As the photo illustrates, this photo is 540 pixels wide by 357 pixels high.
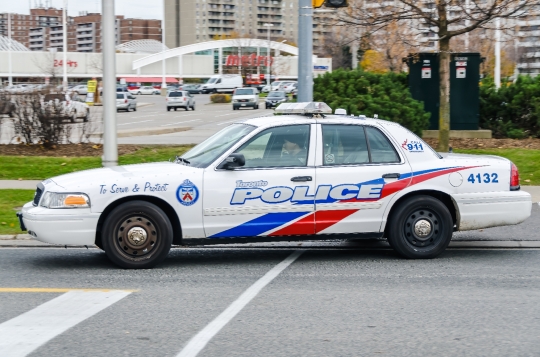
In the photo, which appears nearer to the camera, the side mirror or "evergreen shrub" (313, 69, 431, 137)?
the side mirror

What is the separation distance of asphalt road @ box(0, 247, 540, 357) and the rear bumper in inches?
17.5

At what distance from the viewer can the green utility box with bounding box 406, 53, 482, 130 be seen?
21.1 m

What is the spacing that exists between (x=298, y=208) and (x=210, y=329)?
9.31 ft

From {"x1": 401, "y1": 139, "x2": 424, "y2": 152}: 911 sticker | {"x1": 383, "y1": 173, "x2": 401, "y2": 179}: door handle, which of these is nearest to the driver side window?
{"x1": 383, "y1": 173, "x2": 401, "y2": 179}: door handle

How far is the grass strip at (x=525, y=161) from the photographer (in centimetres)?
1608

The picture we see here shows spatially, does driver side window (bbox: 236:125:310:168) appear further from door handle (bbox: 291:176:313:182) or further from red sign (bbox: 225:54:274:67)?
red sign (bbox: 225:54:274:67)

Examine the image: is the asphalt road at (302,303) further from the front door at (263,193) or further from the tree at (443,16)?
the tree at (443,16)

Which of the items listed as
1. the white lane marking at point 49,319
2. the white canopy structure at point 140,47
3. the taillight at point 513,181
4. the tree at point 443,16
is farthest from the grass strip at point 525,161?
the white canopy structure at point 140,47

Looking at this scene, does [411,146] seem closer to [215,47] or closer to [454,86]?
[454,86]

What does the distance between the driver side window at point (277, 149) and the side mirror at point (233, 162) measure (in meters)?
0.20

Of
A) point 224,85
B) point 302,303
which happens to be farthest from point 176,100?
point 302,303

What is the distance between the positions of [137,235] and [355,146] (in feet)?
8.48

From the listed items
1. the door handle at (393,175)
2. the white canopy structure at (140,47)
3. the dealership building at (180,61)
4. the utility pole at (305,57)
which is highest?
the white canopy structure at (140,47)

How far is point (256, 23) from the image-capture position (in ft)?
639
